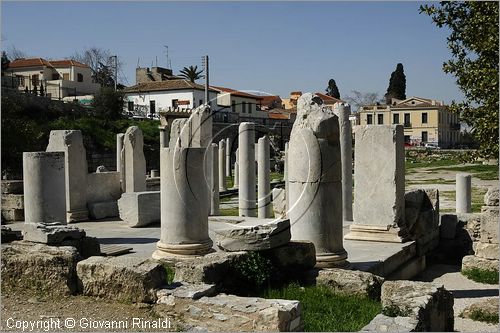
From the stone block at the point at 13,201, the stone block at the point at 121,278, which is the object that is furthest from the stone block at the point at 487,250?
the stone block at the point at 13,201

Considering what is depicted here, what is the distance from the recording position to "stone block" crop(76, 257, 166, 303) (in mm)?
7090

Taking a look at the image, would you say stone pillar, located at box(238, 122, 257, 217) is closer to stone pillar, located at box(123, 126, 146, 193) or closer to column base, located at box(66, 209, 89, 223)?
stone pillar, located at box(123, 126, 146, 193)

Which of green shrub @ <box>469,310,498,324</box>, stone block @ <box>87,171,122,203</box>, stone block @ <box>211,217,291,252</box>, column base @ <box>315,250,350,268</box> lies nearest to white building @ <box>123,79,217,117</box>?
stone block @ <box>87,171,122,203</box>

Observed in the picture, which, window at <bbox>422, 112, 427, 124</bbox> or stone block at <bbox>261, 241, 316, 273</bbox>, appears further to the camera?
window at <bbox>422, 112, 427, 124</bbox>

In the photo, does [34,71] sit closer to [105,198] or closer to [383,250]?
[105,198]

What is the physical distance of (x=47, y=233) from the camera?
28.9 ft

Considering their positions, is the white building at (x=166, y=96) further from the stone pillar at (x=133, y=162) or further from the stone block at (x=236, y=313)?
the stone block at (x=236, y=313)

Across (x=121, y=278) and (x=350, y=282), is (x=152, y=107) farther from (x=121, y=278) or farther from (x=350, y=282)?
(x=121, y=278)

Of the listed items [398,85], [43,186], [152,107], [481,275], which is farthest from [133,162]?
[398,85]

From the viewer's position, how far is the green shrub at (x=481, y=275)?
1095 centimetres

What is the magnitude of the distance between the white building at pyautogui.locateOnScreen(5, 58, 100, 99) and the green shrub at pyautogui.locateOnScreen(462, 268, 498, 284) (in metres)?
50.2

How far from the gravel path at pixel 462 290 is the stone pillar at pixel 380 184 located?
1090mm

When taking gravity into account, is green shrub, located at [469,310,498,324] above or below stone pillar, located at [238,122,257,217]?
below

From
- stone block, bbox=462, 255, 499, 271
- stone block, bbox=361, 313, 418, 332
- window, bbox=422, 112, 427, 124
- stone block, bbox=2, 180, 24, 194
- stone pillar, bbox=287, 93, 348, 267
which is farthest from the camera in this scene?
window, bbox=422, 112, 427, 124
